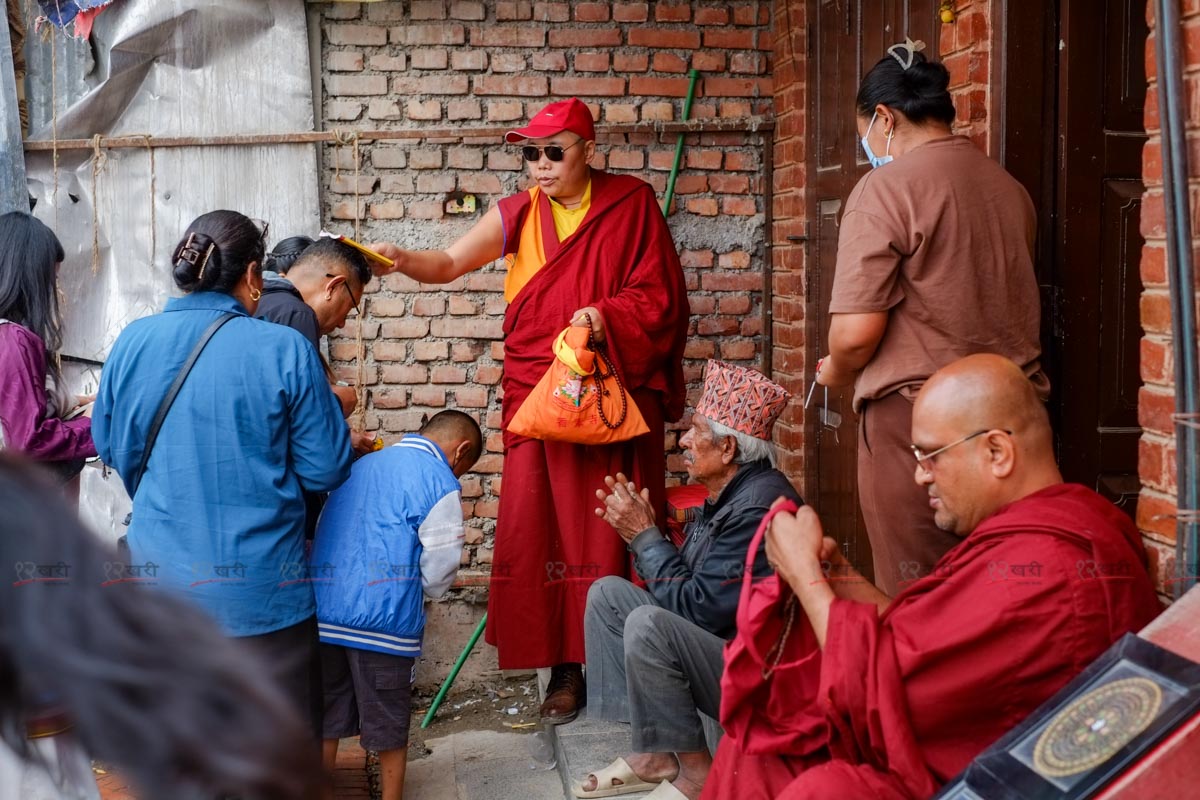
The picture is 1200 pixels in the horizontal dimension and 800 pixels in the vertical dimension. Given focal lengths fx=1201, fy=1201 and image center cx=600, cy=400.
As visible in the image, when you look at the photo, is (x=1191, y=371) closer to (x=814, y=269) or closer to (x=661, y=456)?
(x=661, y=456)

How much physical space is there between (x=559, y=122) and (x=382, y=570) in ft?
5.37

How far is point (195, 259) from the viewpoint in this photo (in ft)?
9.13

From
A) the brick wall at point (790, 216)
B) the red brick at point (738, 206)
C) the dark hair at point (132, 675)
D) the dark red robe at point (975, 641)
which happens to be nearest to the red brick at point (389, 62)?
the red brick at point (738, 206)

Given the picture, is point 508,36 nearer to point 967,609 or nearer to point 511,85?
point 511,85

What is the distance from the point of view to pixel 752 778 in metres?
2.52

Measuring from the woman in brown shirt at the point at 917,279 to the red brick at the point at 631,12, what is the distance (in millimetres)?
2090

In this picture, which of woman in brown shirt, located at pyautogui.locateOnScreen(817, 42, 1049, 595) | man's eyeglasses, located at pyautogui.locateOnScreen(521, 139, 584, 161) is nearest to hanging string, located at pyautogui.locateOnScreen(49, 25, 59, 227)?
man's eyeglasses, located at pyautogui.locateOnScreen(521, 139, 584, 161)

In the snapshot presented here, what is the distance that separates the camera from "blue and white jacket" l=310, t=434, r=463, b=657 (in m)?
3.19

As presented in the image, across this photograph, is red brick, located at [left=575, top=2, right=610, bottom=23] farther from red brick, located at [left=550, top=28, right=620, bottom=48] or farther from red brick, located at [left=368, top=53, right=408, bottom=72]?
red brick, located at [left=368, top=53, right=408, bottom=72]

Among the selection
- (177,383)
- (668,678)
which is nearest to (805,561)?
(668,678)

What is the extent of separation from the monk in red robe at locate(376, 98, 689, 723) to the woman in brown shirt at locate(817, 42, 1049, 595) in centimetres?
121

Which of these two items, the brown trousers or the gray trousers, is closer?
the brown trousers

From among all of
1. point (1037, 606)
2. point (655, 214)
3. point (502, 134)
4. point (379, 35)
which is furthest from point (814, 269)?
point (1037, 606)

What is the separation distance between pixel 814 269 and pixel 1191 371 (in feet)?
7.98
